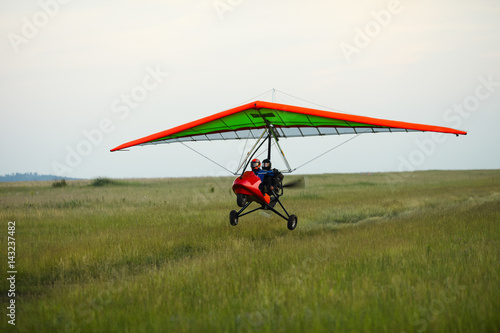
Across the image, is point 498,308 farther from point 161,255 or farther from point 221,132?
point 221,132

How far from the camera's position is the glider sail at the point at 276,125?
35.4ft

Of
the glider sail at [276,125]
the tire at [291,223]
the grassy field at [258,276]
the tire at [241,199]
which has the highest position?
the glider sail at [276,125]

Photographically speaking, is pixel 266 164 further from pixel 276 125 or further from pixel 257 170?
pixel 276 125

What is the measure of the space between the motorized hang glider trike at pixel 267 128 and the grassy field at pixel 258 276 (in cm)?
110

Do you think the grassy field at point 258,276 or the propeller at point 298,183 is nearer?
the grassy field at point 258,276

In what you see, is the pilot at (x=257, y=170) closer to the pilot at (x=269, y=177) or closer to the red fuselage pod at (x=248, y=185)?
the pilot at (x=269, y=177)

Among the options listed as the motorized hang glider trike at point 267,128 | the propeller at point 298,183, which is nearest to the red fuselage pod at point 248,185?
the motorized hang glider trike at point 267,128

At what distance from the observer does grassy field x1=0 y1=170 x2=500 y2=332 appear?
4.70 m

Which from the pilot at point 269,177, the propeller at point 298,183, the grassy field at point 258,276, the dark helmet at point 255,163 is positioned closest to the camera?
the grassy field at point 258,276

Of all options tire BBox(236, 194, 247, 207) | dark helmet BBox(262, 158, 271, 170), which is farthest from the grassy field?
dark helmet BBox(262, 158, 271, 170)

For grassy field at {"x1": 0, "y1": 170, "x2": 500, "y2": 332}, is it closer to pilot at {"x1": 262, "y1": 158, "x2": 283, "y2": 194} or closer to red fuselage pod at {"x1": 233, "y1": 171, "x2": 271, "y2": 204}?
red fuselage pod at {"x1": 233, "y1": 171, "x2": 271, "y2": 204}

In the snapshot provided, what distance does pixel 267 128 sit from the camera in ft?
38.8

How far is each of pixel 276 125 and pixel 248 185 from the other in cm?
338

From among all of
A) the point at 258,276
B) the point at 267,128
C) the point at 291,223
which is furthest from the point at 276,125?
the point at 258,276
